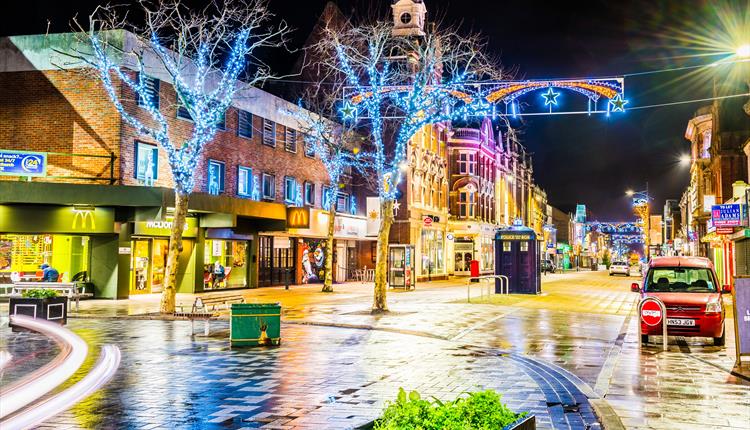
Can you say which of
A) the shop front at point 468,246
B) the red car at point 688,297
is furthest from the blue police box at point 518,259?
the shop front at point 468,246

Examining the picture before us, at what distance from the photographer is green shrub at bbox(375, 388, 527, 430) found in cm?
403

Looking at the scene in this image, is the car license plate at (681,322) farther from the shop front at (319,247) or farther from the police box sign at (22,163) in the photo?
the shop front at (319,247)

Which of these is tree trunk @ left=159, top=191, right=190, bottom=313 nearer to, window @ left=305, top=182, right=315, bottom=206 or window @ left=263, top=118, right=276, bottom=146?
window @ left=263, top=118, right=276, bottom=146

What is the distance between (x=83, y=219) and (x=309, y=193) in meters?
17.9

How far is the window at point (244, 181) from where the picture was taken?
119 ft

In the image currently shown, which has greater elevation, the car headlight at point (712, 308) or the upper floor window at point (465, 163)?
the upper floor window at point (465, 163)

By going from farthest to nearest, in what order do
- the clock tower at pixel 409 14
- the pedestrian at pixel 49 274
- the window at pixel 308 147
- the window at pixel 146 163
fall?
1. the clock tower at pixel 409 14
2. the window at pixel 308 147
3. the window at pixel 146 163
4. the pedestrian at pixel 49 274

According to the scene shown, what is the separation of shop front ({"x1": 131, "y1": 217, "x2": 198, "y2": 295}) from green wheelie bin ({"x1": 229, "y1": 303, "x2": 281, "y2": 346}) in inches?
617

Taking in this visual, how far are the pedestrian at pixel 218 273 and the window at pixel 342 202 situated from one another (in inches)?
546

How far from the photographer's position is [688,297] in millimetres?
15695

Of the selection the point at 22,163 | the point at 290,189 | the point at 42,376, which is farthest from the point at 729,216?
the point at 42,376

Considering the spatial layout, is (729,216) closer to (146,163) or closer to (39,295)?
(146,163)

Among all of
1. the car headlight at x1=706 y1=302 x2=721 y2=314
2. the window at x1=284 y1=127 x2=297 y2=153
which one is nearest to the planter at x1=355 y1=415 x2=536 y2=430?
the car headlight at x1=706 y1=302 x2=721 y2=314

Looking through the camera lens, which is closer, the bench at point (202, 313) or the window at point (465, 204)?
the bench at point (202, 313)
